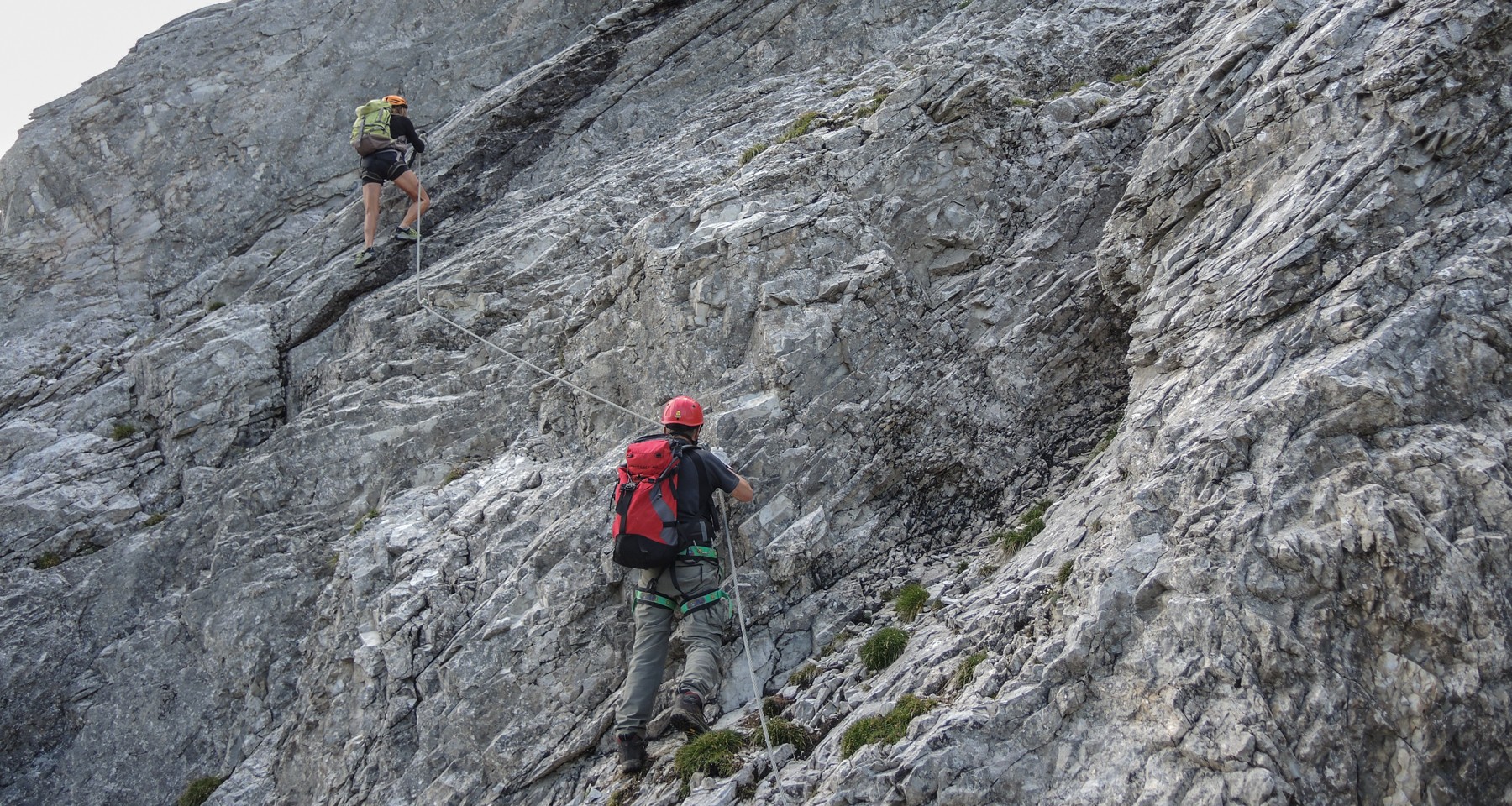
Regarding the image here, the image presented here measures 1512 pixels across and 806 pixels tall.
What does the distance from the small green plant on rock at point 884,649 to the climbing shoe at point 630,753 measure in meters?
2.45

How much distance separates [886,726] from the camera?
327 inches

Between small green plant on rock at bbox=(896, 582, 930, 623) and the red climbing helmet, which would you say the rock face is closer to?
small green plant on rock at bbox=(896, 582, 930, 623)

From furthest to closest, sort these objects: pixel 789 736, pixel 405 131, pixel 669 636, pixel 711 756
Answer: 1. pixel 405 131
2. pixel 669 636
3. pixel 711 756
4. pixel 789 736

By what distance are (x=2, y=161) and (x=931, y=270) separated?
2038 centimetres

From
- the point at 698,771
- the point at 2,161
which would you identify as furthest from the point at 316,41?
the point at 698,771

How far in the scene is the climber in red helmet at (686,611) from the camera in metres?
9.62

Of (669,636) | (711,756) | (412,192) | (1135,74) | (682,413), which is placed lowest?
(711,756)

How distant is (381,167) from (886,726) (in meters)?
14.5

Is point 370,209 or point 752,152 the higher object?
point 370,209

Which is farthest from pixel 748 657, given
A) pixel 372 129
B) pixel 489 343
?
pixel 372 129

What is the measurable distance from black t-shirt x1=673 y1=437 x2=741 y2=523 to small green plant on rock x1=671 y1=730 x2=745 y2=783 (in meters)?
2.29

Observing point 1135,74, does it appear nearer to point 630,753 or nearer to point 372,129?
point 630,753

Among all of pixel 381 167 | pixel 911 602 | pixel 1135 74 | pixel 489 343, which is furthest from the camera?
pixel 381 167

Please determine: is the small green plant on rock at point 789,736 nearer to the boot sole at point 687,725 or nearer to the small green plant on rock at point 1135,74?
the boot sole at point 687,725
